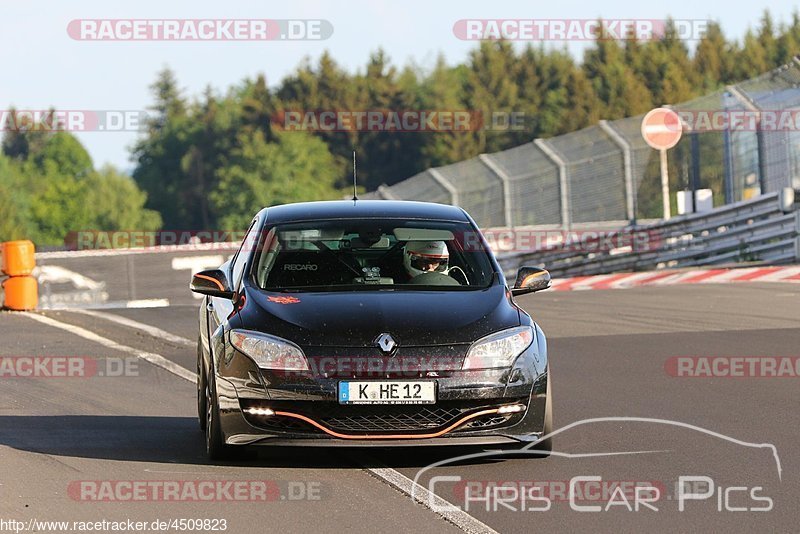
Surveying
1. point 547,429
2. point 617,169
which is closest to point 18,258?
point 617,169

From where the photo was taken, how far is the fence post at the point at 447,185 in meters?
31.7

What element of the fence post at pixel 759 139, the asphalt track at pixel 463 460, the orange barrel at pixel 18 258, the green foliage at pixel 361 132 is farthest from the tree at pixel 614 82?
the asphalt track at pixel 463 460

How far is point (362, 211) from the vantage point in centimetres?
927

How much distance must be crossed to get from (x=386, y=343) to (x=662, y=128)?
2045 cm

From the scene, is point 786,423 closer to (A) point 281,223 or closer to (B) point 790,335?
(A) point 281,223

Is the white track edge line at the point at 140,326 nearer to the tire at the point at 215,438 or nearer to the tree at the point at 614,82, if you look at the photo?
the tire at the point at 215,438

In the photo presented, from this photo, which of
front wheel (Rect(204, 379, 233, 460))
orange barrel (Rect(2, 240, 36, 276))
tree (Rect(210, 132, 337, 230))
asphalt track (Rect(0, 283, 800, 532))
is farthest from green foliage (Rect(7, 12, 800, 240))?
front wheel (Rect(204, 379, 233, 460))

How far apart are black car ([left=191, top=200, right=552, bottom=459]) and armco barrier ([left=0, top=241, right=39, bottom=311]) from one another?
494 inches

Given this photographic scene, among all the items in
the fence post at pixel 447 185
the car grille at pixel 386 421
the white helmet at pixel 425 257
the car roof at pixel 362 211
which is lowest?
the car grille at pixel 386 421

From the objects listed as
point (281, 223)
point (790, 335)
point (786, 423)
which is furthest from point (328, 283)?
point (790, 335)

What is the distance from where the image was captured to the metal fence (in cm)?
2630

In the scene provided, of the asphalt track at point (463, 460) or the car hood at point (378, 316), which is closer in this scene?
the asphalt track at point (463, 460)

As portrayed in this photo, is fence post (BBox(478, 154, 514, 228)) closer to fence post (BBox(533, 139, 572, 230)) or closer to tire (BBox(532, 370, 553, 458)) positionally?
fence post (BBox(533, 139, 572, 230))

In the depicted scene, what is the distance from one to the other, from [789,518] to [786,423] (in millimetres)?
2912
